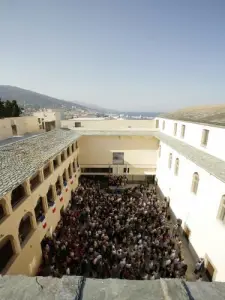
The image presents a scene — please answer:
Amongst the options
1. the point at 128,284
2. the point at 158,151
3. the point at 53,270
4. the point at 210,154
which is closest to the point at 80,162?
the point at 158,151

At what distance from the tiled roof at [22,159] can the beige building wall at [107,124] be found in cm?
1115

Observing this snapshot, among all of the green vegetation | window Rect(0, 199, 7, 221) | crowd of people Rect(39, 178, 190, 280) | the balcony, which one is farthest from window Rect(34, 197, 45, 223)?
the green vegetation

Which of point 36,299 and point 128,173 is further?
point 128,173

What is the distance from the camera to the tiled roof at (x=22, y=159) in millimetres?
8188

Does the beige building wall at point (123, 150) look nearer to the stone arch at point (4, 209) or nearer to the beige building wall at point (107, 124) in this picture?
the beige building wall at point (107, 124)

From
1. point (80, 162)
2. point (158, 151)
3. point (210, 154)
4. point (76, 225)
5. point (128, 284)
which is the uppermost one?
point (128, 284)

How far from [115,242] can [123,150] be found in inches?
505

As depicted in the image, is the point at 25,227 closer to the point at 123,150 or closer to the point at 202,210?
the point at 202,210

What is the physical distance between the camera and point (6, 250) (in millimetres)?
8523

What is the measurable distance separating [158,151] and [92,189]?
33.3 feet

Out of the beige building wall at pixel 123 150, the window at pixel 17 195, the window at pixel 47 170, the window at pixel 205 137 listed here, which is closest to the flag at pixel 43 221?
the window at pixel 17 195

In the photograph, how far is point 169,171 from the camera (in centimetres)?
1830

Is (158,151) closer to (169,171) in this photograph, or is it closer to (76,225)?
(169,171)

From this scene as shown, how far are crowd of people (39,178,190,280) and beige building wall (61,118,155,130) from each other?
12.6 m
